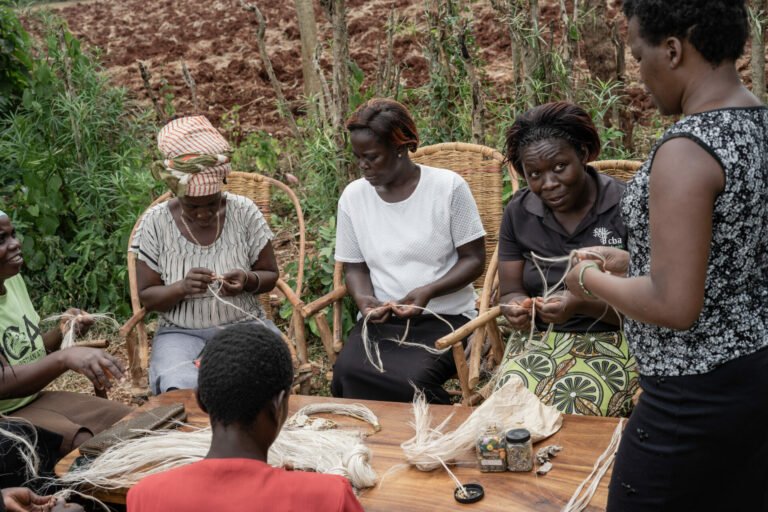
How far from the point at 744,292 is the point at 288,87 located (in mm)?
8786

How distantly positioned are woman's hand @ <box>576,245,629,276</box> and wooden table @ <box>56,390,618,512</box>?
66 cm

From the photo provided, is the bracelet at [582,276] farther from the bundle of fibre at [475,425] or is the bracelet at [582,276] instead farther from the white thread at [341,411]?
the white thread at [341,411]

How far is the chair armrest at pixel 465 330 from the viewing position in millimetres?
3492

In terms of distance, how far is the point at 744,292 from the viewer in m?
1.95

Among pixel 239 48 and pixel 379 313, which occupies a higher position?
pixel 239 48

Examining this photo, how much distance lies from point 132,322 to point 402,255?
4.22 ft

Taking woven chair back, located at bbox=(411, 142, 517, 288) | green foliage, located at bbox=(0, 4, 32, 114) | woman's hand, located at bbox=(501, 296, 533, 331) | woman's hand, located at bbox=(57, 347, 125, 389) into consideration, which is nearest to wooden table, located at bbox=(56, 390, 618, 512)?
woman's hand, located at bbox=(57, 347, 125, 389)

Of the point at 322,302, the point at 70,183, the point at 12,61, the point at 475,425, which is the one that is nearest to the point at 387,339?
the point at 322,302

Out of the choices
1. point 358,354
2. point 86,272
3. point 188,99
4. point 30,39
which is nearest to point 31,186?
Result: point 86,272

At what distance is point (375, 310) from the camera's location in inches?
150

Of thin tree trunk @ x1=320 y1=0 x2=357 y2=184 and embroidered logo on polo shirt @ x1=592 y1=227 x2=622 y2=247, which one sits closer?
embroidered logo on polo shirt @ x1=592 y1=227 x2=622 y2=247

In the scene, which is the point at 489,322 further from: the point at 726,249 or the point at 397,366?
the point at 726,249

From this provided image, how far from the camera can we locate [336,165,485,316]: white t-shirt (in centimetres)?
398

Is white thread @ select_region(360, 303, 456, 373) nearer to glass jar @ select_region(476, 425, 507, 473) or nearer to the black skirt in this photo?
the black skirt
